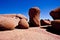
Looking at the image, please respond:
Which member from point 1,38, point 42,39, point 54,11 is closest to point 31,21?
point 54,11

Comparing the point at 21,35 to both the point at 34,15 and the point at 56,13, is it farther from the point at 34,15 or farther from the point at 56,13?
the point at 56,13

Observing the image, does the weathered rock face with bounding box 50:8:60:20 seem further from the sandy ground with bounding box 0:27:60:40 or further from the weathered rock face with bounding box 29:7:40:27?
the sandy ground with bounding box 0:27:60:40

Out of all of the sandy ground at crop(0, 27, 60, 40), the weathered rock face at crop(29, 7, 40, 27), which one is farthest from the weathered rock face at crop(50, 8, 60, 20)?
the sandy ground at crop(0, 27, 60, 40)

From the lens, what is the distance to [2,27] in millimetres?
8750

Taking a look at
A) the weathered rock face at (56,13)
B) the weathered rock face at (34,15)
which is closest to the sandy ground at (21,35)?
the weathered rock face at (34,15)

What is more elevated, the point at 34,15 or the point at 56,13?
the point at 56,13

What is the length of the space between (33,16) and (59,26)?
4.69 metres

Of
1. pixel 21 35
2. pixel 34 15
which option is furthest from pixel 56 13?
pixel 21 35

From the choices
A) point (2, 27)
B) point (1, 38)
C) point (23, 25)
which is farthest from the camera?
point (23, 25)

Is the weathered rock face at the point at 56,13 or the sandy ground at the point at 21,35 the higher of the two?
the weathered rock face at the point at 56,13

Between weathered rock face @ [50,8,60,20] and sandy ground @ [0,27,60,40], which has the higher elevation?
weathered rock face @ [50,8,60,20]

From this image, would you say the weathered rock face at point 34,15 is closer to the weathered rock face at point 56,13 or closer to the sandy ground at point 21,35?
the weathered rock face at point 56,13

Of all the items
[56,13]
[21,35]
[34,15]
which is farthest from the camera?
[56,13]

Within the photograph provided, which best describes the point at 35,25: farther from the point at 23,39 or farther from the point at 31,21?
the point at 23,39
